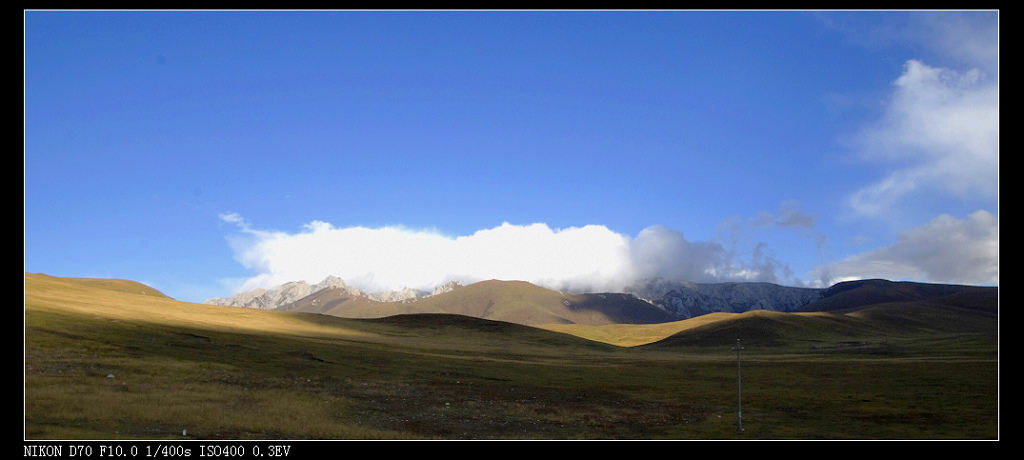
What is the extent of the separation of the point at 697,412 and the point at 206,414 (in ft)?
131

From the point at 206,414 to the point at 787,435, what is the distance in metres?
39.3

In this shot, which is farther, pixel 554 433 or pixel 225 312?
pixel 225 312

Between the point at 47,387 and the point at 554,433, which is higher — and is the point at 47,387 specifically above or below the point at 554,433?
above

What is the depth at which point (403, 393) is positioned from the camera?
58844mm

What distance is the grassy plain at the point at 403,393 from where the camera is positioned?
39.3m

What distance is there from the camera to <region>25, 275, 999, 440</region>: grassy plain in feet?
129

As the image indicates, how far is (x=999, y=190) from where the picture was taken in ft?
72.5

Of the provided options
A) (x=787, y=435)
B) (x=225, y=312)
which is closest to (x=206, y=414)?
(x=787, y=435)
